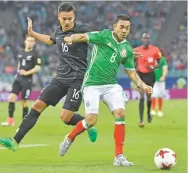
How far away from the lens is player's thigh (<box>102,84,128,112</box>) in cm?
950

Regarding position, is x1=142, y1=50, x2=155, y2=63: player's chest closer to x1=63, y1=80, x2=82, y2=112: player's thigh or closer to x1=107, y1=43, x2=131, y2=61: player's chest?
x1=63, y1=80, x2=82, y2=112: player's thigh

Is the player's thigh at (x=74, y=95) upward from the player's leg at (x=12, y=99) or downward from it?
upward

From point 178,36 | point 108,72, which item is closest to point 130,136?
point 108,72

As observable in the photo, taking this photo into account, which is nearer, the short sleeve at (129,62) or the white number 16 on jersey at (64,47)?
the short sleeve at (129,62)

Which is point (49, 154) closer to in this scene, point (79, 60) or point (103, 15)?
point (79, 60)

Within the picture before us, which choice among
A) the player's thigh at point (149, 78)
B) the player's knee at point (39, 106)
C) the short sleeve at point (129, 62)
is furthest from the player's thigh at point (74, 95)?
the player's thigh at point (149, 78)

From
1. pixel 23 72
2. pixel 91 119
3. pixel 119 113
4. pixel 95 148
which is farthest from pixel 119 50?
pixel 23 72

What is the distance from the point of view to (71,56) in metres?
10.5

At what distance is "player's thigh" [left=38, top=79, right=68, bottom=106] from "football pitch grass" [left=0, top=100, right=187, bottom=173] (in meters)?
0.97

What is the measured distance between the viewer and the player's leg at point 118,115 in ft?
30.2

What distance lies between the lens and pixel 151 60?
17.9 m

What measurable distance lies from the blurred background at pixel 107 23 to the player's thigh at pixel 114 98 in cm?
2282

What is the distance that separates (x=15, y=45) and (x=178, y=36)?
10.2 metres

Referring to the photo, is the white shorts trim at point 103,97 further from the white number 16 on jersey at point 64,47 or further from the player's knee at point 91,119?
the white number 16 on jersey at point 64,47
